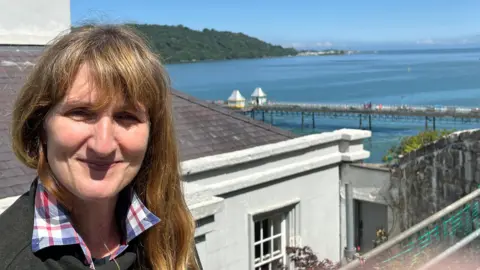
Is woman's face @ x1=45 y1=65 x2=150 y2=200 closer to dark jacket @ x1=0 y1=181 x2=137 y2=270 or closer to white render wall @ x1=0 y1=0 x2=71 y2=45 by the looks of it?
dark jacket @ x1=0 y1=181 x2=137 y2=270

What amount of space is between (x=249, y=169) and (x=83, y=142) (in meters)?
6.26

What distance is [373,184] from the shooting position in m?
11.2

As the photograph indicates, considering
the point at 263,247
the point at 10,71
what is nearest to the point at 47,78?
the point at 10,71

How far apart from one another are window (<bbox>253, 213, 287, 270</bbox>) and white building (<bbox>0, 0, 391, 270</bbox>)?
16mm

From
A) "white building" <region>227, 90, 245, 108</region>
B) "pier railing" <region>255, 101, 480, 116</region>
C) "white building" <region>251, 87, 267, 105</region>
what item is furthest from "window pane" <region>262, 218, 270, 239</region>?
"white building" <region>251, 87, 267, 105</region>

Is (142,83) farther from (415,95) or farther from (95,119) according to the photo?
(415,95)

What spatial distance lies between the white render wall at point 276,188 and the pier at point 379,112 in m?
61.1

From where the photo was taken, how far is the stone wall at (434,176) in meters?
8.81

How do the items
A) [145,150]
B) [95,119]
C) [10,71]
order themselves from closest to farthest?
1. [95,119]
2. [145,150]
3. [10,71]

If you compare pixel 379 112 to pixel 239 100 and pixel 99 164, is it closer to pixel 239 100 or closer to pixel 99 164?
pixel 239 100

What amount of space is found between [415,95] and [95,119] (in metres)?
128

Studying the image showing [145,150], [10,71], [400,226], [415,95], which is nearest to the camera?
[145,150]

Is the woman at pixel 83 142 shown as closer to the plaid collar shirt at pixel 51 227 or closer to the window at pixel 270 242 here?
the plaid collar shirt at pixel 51 227

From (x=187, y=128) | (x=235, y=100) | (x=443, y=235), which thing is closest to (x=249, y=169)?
(x=187, y=128)
